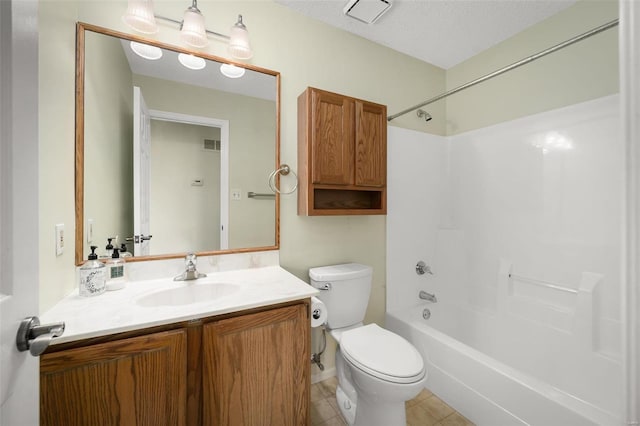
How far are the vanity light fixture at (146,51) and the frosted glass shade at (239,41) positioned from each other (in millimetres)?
358

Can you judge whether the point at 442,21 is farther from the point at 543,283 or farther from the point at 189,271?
the point at 189,271

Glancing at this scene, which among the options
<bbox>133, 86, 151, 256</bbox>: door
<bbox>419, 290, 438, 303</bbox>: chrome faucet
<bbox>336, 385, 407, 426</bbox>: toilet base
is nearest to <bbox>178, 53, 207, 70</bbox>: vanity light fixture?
<bbox>133, 86, 151, 256</bbox>: door

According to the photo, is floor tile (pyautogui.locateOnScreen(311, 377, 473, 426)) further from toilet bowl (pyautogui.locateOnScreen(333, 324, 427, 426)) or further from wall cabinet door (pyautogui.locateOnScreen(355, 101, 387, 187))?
wall cabinet door (pyautogui.locateOnScreen(355, 101, 387, 187))

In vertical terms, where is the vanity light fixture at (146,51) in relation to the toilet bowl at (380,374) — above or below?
above

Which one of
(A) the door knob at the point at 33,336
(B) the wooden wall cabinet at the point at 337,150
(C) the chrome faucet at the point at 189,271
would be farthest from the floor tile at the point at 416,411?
(A) the door knob at the point at 33,336

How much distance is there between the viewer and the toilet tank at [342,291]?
1.55 meters

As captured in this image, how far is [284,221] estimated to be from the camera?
1635 millimetres

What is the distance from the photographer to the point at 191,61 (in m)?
1.37

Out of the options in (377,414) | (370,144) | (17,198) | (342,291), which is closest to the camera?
Result: (17,198)

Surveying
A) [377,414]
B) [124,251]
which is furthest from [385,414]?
[124,251]

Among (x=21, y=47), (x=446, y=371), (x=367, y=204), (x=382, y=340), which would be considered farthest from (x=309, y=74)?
(x=446, y=371)

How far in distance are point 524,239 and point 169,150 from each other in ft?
7.61

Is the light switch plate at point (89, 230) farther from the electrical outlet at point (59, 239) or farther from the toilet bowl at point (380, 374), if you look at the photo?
the toilet bowl at point (380, 374)

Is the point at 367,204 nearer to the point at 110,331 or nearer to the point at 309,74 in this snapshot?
the point at 309,74
